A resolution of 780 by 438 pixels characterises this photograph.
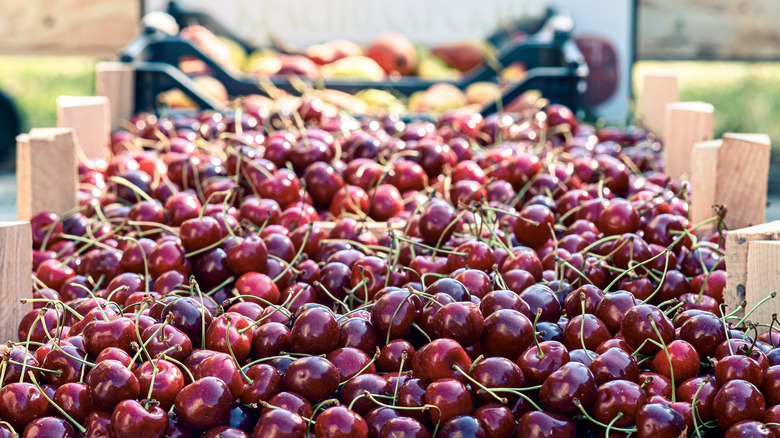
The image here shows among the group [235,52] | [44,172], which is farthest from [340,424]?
[235,52]

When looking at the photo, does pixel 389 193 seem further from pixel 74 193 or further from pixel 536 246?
pixel 74 193

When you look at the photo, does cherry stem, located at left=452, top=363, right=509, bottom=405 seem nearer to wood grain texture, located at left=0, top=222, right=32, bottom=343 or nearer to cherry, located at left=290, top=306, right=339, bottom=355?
cherry, located at left=290, top=306, right=339, bottom=355

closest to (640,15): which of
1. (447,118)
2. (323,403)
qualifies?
(447,118)

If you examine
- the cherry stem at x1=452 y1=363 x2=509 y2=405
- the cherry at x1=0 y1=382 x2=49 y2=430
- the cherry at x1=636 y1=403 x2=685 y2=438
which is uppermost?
the cherry stem at x1=452 y1=363 x2=509 y2=405

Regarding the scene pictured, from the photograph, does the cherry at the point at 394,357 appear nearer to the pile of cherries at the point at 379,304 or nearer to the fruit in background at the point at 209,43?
the pile of cherries at the point at 379,304

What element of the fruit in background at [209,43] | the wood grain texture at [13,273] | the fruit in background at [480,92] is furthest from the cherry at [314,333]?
the fruit in background at [209,43]

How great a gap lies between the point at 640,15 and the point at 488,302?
4900mm

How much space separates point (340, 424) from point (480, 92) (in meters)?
3.15

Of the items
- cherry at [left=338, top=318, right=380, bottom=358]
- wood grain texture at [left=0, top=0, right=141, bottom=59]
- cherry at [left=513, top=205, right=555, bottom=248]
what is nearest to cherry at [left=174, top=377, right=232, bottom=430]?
cherry at [left=338, top=318, right=380, bottom=358]

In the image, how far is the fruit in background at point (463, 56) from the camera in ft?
15.8

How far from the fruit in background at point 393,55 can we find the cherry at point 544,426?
3.69 m

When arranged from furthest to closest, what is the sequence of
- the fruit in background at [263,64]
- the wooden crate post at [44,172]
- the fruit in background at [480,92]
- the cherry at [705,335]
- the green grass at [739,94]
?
the green grass at [739,94] < the fruit in background at [263,64] < the fruit in background at [480,92] < the wooden crate post at [44,172] < the cherry at [705,335]

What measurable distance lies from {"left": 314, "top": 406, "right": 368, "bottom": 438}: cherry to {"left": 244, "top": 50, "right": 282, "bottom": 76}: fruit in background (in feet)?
11.0

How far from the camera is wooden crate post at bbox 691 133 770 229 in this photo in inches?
76.5
